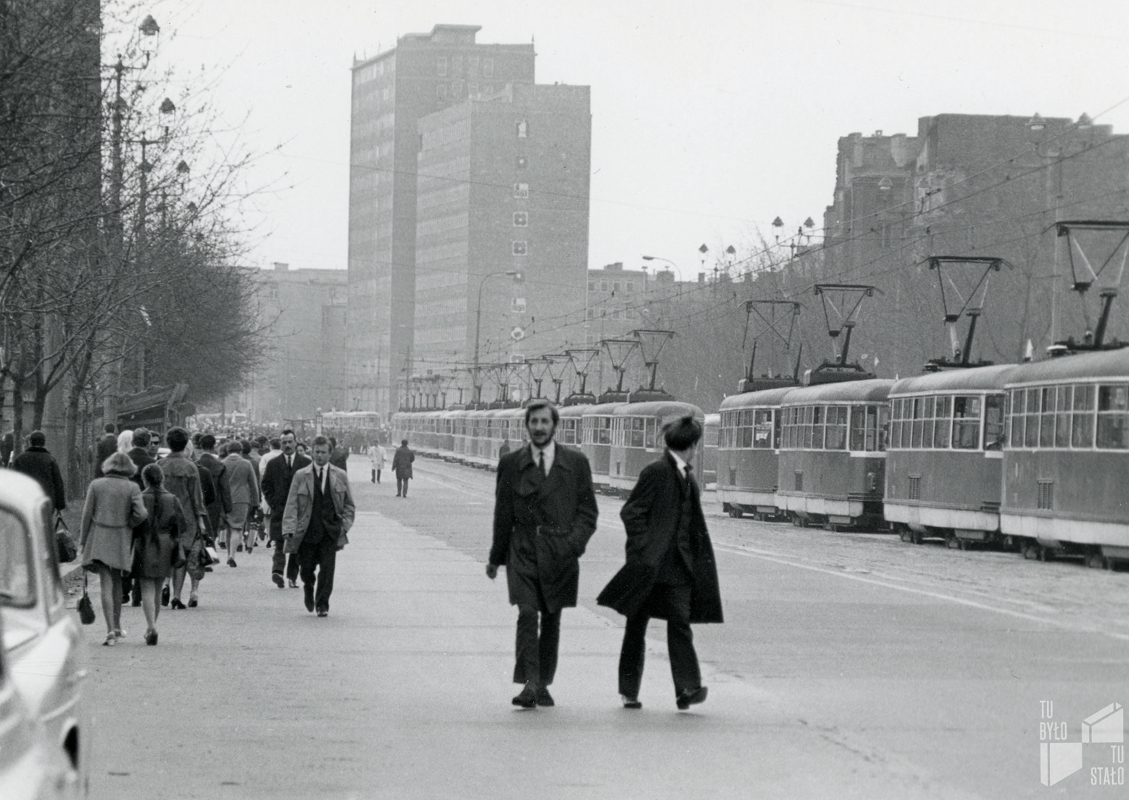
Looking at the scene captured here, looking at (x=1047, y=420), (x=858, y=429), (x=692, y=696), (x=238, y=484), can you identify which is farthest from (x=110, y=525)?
(x=858, y=429)

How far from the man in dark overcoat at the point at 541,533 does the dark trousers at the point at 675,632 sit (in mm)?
419

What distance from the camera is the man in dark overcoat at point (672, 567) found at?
1100 centimetres

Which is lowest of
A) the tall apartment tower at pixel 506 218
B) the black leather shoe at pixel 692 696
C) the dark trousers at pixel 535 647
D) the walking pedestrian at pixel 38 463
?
the black leather shoe at pixel 692 696

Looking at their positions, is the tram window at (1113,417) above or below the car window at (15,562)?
above

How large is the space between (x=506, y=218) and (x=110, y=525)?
170 meters

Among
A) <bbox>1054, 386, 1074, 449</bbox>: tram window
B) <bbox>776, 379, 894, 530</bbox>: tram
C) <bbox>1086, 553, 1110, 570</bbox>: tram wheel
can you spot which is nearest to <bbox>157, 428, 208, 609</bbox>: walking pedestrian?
<bbox>1086, 553, 1110, 570</bbox>: tram wheel

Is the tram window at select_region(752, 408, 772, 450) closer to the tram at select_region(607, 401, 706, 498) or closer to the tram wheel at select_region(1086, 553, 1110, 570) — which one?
the tram at select_region(607, 401, 706, 498)

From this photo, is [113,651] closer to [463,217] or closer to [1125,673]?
[1125,673]

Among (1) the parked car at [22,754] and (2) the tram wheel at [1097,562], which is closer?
(1) the parked car at [22,754]

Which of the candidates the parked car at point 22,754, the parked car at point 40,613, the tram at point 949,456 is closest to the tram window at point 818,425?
the tram at point 949,456

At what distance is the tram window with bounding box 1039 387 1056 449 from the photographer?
2675cm

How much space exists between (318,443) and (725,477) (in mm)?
30105

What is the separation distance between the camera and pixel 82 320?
1310 inches

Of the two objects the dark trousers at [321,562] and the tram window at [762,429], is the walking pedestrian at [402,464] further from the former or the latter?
the dark trousers at [321,562]
